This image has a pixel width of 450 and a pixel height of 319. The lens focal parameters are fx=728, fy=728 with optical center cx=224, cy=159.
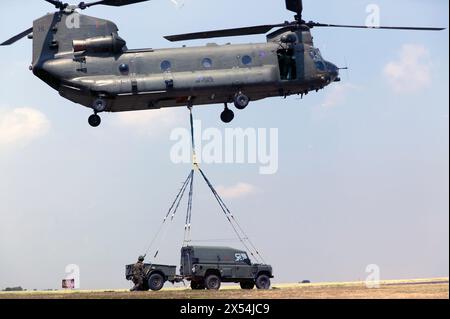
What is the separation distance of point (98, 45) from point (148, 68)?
7.67 feet

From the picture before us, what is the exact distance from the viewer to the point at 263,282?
104 ft

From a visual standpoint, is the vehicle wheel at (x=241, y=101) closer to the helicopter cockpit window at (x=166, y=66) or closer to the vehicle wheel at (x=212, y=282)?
the helicopter cockpit window at (x=166, y=66)

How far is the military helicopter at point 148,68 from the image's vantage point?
3055 cm

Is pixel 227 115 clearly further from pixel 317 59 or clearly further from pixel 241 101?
pixel 317 59

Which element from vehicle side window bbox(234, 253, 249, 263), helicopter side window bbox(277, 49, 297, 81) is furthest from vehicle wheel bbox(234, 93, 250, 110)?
vehicle side window bbox(234, 253, 249, 263)

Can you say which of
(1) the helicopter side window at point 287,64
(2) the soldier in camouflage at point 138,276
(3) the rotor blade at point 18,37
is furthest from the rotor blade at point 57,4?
(2) the soldier in camouflage at point 138,276

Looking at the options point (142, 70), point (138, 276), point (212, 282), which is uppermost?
point (142, 70)

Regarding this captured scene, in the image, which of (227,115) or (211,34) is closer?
(211,34)

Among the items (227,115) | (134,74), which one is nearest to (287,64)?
(227,115)

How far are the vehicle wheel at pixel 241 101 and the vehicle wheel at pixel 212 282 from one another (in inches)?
291

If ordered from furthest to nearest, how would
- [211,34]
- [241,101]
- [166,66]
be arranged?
1. [211,34]
2. [241,101]
3. [166,66]

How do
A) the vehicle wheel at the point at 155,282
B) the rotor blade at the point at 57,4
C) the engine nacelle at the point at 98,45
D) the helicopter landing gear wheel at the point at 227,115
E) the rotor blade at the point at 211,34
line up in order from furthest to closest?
the helicopter landing gear wheel at the point at 227,115
the rotor blade at the point at 211,34
the rotor blade at the point at 57,4
the engine nacelle at the point at 98,45
the vehicle wheel at the point at 155,282

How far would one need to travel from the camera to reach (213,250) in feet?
103
